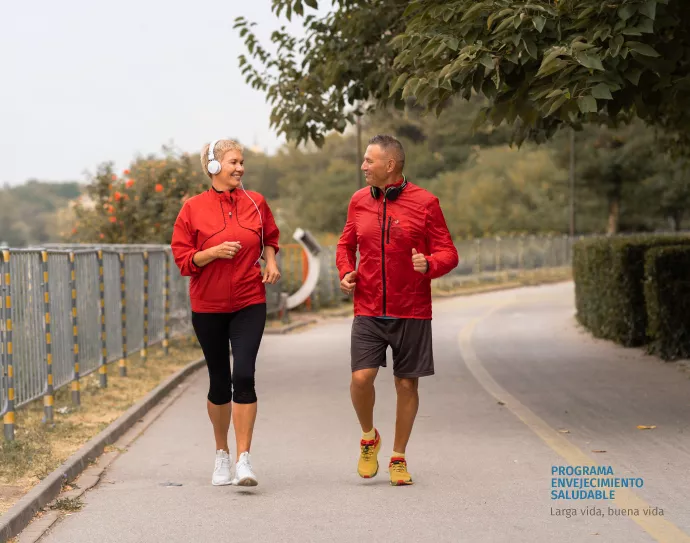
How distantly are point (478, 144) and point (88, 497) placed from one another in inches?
2795

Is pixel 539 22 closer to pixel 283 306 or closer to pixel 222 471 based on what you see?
pixel 222 471

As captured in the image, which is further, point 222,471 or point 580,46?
point 580,46

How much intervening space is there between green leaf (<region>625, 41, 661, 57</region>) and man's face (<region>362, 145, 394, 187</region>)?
2424 mm

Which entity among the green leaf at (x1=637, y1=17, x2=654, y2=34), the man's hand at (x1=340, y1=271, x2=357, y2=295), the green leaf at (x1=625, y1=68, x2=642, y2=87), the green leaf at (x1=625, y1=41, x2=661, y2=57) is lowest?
the man's hand at (x1=340, y1=271, x2=357, y2=295)

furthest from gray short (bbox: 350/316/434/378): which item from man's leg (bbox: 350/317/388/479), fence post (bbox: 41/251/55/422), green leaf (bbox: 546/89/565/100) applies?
fence post (bbox: 41/251/55/422)

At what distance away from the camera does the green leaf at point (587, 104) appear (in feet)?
25.9

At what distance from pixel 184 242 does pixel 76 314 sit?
4351 millimetres

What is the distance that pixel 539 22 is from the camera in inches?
331

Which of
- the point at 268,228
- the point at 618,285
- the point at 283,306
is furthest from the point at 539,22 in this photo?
the point at 283,306

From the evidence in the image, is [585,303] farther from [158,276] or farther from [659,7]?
[659,7]

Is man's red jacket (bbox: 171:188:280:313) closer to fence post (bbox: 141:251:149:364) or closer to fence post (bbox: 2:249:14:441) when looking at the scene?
fence post (bbox: 2:249:14:441)

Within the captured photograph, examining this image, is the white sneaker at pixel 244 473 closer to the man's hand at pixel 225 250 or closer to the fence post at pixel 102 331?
the man's hand at pixel 225 250

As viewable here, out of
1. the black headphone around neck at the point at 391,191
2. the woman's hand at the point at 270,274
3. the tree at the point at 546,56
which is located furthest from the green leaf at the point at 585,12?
the woman's hand at the point at 270,274

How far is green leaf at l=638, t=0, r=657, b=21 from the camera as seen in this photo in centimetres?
825
